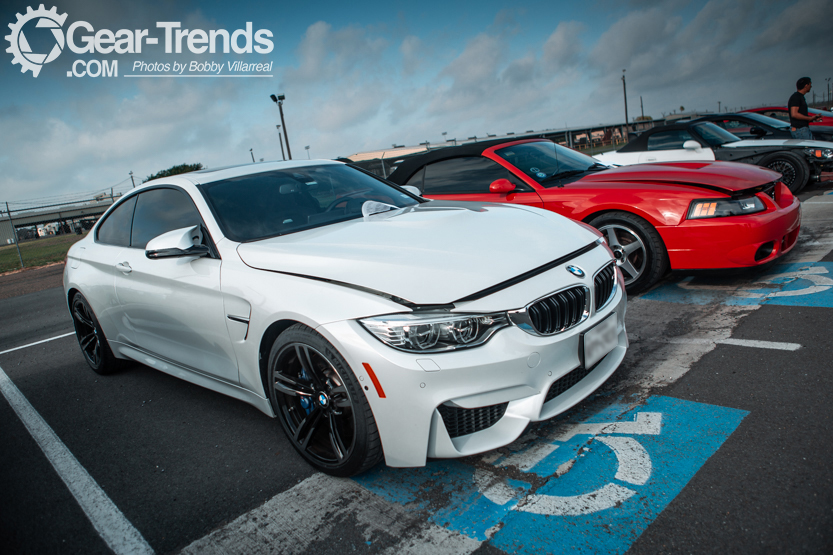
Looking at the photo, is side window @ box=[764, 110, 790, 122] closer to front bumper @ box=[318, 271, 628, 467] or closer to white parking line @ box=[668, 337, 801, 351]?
white parking line @ box=[668, 337, 801, 351]

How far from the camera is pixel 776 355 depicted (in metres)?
3.00

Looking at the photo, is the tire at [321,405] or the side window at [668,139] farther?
the side window at [668,139]

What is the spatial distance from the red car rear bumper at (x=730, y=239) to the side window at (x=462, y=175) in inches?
64.5

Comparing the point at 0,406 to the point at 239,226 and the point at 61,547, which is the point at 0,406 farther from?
the point at 239,226

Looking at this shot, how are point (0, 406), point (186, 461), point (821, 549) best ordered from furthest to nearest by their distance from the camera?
point (0, 406) < point (186, 461) < point (821, 549)

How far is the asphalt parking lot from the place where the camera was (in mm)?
1896

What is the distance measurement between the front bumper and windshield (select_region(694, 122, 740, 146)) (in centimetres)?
726

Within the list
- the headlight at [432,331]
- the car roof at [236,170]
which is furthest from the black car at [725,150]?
the headlight at [432,331]

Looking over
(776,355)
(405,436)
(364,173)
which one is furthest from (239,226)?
(776,355)

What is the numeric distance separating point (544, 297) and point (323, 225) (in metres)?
1.44

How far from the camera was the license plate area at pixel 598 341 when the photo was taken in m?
2.32

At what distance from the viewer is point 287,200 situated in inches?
127

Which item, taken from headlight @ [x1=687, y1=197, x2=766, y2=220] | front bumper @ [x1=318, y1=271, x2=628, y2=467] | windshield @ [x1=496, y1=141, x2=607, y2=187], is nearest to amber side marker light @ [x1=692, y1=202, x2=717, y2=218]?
headlight @ [x1=687, y1=197, x2=766, y2=220]

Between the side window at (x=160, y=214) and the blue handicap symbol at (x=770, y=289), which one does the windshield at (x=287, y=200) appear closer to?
the side window at (x=160, y=214)
